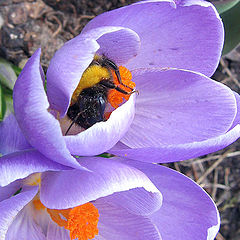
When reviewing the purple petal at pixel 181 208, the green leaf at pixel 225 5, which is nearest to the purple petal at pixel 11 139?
the purple petal at pixel 181 208

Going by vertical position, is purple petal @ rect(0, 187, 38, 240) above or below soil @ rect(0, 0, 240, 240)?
above

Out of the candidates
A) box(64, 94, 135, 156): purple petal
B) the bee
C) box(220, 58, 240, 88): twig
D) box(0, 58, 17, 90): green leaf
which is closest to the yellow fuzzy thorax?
the bee

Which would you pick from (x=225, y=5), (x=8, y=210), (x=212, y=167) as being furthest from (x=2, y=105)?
(x=212, y=167)

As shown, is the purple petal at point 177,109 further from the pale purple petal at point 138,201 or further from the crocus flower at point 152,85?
the pale purple petal at point 138,201

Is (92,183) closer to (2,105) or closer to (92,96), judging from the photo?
(92,96)

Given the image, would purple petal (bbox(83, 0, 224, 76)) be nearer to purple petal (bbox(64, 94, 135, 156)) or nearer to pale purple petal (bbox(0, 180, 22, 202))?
purple petal (bbox(64, 94, 135, 156))

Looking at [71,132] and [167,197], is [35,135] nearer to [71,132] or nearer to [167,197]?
[71,132]

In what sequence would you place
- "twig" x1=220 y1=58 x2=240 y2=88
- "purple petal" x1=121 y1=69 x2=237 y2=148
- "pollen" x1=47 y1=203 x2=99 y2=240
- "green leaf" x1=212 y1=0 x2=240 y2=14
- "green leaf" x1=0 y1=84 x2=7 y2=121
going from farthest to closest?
"twig" x1=220 y1=58 x2=240 y2=88 → "green leaf" x1=212 y1=0 x2=240 y2=14 → "green leaf" x1=0 y1=84 x2=7 y2=121 → "purple petal" x1=121 y1=69 x2=237 y2=148 → "pollen" x1=47 y1=203 x2=99 y2=240

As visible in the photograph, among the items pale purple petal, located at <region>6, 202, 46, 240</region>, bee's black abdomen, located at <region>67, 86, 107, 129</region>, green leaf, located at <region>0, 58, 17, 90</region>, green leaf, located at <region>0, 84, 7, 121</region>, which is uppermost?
bee's black abdomen, located at <region>67, 86, 107, 129</region>
